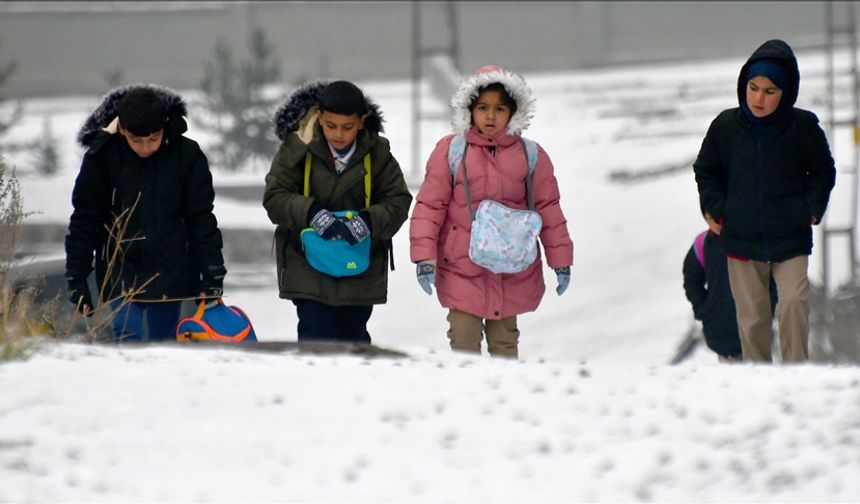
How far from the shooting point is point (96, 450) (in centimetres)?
434

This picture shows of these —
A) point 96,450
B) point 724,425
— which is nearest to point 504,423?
point 724,425

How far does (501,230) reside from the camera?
6.77 meters

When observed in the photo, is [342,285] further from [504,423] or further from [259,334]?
[259,334]

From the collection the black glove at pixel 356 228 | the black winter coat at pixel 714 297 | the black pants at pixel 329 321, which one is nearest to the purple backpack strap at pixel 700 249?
the black winter coat at pixel 714 297

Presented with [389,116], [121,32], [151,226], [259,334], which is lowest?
[259,334]

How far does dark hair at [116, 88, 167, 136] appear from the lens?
6.51 meters

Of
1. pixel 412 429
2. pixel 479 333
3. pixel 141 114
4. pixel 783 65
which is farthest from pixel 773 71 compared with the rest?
pixel 412 429

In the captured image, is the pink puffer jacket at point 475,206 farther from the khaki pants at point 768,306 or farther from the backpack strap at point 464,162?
the khaki pants at point 768,306

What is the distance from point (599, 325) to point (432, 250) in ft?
33.0

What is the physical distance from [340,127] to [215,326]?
35.4 inches

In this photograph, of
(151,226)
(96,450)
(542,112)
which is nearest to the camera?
(96,450)

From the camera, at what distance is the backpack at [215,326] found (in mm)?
6527

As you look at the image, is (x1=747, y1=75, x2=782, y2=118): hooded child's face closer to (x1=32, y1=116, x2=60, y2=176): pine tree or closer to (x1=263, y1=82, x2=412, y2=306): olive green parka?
(x1=263, y1=82, x2=412, y2=306): olive green parka

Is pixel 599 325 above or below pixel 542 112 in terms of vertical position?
below
